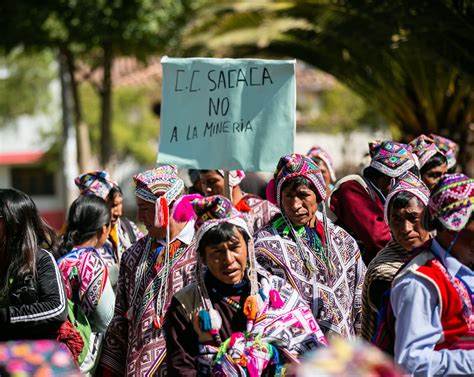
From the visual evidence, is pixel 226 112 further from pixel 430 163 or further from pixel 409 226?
pixel 409 226

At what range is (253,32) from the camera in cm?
1573

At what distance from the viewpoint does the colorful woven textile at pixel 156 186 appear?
5430mm

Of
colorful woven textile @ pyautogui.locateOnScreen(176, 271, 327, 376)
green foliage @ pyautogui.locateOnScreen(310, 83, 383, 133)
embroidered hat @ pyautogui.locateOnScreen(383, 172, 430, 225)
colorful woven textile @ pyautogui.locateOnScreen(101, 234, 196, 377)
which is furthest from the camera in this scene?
green foliage @ pyautogui.locateOnScreen(310, 83, 383, 133)

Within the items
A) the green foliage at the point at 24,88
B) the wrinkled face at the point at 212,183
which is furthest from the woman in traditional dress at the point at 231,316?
the green foliage at the point at 24,88

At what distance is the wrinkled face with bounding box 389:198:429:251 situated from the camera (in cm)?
483

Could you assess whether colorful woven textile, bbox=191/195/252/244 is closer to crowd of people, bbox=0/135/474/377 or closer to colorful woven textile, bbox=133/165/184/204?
crowd of people, bbox=0/135/474/377

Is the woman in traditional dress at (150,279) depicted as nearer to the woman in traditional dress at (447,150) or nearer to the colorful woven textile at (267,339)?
the colorful woven textile at (267,339)

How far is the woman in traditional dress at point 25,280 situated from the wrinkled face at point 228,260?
0.84 metres

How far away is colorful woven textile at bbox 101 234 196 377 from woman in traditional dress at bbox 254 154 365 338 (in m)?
0.46

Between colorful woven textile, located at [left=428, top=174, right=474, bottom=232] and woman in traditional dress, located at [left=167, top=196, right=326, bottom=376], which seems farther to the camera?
woman in traditional dress, located at [left=167, top=196, right=326, bottom=376]

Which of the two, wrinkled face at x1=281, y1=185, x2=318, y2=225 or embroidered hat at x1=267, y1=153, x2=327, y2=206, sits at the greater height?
embroidered hat at x1=267, y1=153, x2=327, y2=206

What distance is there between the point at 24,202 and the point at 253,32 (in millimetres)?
11401

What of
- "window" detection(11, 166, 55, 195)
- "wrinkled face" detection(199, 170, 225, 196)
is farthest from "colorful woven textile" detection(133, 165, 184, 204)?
"window" detection(11, 166, 55, 195)

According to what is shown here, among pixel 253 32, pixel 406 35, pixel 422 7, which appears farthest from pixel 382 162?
pixel 253 32
